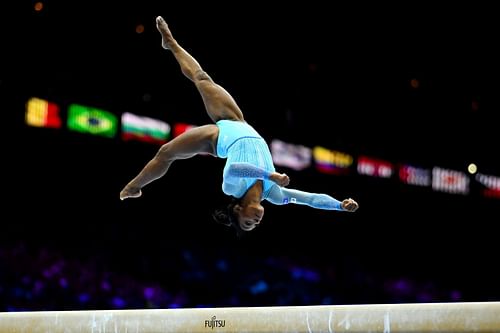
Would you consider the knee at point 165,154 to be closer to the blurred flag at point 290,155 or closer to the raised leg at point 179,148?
the raised leg at point 179,148

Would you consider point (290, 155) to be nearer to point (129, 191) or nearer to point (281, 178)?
point (129, 191)

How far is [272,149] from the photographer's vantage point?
43.0 feet

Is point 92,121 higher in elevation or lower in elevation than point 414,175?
lower

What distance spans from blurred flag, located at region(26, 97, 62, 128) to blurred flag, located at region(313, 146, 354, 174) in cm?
581

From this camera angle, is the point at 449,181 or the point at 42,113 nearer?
the point at 42,113

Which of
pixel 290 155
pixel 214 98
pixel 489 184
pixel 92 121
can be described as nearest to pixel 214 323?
pixel 214 98

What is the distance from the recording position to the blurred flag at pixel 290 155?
13.2 meters

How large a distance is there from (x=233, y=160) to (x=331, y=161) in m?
9.43

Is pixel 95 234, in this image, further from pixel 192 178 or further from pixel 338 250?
pixel 338 250

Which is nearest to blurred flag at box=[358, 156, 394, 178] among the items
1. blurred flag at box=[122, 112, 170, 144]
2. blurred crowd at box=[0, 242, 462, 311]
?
blurred crowd at box=[0, 242, 462, 311]

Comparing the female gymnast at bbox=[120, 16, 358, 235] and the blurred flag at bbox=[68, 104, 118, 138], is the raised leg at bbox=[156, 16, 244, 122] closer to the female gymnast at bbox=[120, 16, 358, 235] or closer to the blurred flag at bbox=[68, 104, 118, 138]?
the female gymnast at bbox=[120, 16, 358, 235]

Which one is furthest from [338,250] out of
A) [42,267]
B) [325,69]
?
[42,267]

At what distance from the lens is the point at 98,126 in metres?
10.7

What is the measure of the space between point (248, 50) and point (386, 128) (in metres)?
4.36
